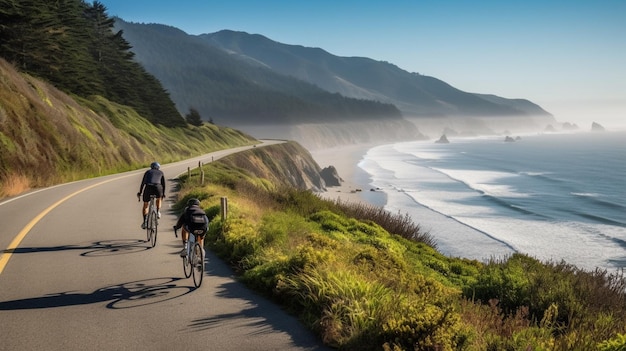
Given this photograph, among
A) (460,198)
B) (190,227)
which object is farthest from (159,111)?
(190,227)

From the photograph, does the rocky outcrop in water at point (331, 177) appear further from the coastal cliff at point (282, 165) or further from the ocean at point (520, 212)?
the ocean at point (520, 212)

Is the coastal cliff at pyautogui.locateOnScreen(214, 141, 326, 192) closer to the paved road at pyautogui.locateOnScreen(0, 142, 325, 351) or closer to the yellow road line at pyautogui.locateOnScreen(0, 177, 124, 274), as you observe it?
the yellow road line at pyautogui.locateOnScreen(0, 177, 124, 274)

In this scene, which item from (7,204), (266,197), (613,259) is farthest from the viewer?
(613,259)

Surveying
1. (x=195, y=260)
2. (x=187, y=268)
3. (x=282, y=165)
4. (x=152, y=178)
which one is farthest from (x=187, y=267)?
(x=282, y=165)

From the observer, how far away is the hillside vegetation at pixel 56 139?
Answer: 918 inches

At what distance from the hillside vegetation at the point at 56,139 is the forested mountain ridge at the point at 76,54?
299 centimetres

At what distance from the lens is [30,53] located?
3625 cm

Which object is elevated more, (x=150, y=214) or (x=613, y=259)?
(x=150, y=214)

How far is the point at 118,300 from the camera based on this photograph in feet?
25.5

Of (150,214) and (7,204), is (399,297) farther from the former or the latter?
(7,204)

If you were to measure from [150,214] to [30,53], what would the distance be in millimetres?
31513

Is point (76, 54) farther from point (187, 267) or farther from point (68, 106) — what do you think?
point (187, 267)

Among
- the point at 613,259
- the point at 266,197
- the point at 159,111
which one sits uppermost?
the point at 159,111

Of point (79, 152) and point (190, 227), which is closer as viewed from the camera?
point (190, 227)
